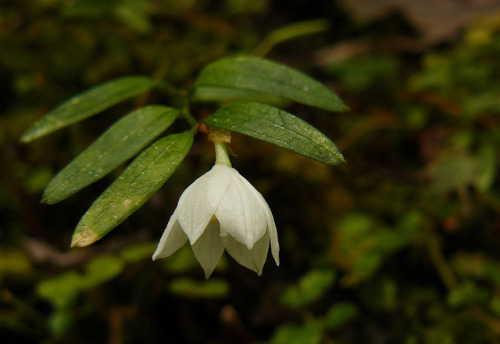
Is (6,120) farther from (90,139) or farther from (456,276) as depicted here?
(456,276)

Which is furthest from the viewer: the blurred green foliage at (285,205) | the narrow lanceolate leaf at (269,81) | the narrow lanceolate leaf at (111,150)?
the blurred green foliage at (285,205)

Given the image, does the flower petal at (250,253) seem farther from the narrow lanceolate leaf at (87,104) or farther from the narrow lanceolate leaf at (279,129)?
the narrow lanceolate leaf at (87,104)

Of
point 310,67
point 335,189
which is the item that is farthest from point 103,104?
point 310,67

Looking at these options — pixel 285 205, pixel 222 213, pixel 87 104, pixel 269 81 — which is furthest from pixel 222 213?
pixel 285 205

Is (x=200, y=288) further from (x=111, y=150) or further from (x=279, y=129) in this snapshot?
(x=279, y=129)

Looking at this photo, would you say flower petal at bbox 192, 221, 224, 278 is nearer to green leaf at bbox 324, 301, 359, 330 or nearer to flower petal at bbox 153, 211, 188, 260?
flower petal at bbox 153, 211, 188, 260

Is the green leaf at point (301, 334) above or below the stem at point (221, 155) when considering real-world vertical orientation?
below

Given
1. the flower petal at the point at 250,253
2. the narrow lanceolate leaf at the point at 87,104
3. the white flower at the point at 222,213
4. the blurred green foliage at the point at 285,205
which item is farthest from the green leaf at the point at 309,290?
the narrow lanceolate leaf at the point at 87,104
